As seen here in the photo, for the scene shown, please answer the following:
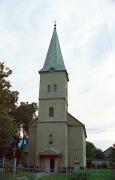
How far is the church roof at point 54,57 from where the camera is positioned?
46.3 metres

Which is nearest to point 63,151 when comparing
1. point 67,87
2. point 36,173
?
point 67,87

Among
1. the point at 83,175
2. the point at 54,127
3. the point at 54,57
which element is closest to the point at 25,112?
the point at 54,127

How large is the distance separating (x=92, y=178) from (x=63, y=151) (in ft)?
82.1

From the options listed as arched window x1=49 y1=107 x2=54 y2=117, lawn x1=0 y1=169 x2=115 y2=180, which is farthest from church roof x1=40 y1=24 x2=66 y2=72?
lawn x1=0 y1=169 x2=115 y2=180

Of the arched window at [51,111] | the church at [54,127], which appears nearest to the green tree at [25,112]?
the church at [54,127]

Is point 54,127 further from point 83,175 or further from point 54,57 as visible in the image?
point 83,175

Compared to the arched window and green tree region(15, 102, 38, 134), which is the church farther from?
green tree region(15, 102, 38, 134)

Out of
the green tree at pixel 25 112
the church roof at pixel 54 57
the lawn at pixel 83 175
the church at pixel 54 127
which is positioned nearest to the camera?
the lawn at pixel 83 175

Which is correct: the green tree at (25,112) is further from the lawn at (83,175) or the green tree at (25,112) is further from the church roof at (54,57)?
the lawn at (83,175)

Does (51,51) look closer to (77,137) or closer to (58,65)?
(58,65)

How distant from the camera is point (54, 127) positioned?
141 ft

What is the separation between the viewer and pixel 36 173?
755 inches

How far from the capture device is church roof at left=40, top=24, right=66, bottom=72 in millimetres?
46312

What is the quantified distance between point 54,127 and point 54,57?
10459mm
